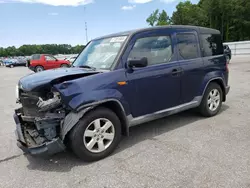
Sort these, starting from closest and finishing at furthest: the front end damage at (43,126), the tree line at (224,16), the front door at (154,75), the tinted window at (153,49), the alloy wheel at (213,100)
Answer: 1. the front end damage at (43,126)
2. the front door at (154,75)
3. the tinted window at (153,49)
4. the alloy wheel at (213,100)
5. the tree line at (224,16)

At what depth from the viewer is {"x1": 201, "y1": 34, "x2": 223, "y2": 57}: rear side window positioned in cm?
490

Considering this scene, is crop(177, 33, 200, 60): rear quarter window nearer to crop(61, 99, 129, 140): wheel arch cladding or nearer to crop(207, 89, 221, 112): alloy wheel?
crop(207, 89, 221, 112): alloy wheel

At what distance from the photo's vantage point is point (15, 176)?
3094mm

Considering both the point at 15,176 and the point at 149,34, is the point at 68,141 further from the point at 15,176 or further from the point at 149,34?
the point at 149,34

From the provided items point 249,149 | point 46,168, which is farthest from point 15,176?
point 249,149

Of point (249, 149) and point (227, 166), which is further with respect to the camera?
point (249, 149)

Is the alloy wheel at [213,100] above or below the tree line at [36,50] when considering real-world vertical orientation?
below

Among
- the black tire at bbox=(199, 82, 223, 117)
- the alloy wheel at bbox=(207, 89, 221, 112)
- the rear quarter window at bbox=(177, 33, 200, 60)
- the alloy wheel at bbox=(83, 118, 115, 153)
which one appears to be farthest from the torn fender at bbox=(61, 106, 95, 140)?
the alloy wheel at bbox=(207, 89, 221, 112)

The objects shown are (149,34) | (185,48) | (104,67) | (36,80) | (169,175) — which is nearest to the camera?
(169,175)

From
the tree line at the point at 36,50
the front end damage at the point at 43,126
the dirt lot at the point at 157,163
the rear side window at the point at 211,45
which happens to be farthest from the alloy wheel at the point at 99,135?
the tree line at the point at 36,50

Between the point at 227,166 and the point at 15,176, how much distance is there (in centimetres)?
283

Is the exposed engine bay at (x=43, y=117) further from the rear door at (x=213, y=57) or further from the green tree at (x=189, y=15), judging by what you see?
the green tree at (x=189, y=15)

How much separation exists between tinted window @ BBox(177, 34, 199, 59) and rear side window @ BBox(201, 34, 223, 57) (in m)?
0.28

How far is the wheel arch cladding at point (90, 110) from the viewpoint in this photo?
10.2 feet
